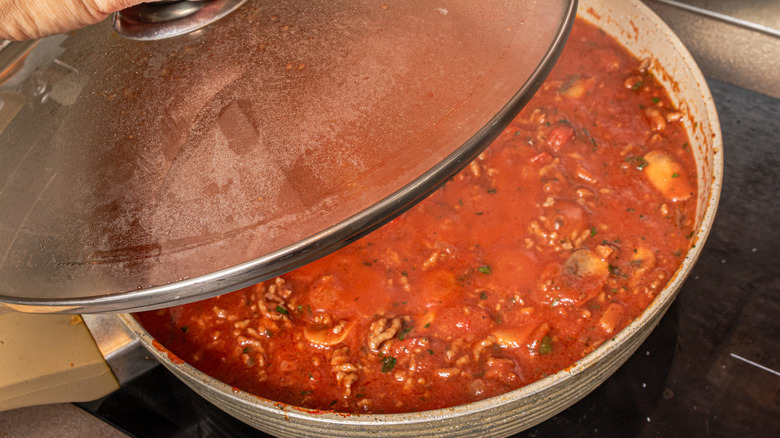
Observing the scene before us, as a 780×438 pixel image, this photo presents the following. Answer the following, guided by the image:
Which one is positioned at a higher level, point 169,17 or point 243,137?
point 169,17

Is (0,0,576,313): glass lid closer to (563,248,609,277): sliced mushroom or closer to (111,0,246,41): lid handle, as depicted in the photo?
(111,0,246,41): lid handle

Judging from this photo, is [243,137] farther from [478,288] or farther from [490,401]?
[478,288]

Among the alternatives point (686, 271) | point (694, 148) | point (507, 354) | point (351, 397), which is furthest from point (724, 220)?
point (351, 397)

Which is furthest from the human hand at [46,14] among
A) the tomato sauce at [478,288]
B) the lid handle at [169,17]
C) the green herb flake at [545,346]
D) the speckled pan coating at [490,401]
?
the green herb flake at [545,346]

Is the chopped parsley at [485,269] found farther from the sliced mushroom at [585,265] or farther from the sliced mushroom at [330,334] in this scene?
the sliced mushroom at [330,334]

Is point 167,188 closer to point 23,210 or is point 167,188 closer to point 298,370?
point 23,210

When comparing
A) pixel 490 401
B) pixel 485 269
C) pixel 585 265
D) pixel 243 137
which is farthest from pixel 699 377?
pixel 243 137
